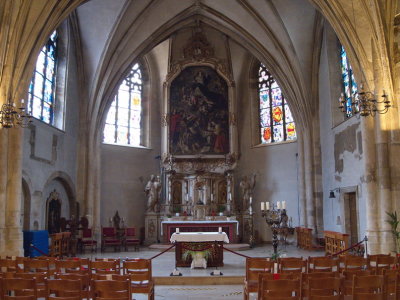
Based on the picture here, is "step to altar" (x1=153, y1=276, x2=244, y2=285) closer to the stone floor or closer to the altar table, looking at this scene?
the stone floor

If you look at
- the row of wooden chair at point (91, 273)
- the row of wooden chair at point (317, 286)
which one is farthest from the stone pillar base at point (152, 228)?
the row of wooden chair at point (317, 286)

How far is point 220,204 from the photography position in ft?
74.1

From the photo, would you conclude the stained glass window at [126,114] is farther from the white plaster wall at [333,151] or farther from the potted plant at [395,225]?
the potted plant at [395,225]

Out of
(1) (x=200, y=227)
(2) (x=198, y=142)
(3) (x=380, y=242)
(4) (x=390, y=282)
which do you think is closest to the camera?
(4) (x=390, y=282)

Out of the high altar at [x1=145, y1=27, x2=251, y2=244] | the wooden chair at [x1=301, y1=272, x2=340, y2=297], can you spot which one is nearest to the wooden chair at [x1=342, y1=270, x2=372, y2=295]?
the wooden chair at [x1=301, y1=272, x2=340, y2=297]

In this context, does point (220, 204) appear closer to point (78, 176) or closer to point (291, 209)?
point (291, 209)

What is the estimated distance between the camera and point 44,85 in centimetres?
1753

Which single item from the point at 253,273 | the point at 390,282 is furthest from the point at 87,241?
the point at 390,282

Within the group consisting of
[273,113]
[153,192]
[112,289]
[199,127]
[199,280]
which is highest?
[273,113]

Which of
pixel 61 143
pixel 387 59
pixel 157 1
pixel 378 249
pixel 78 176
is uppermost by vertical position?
pixel 157 1

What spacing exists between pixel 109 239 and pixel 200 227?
13.5ft

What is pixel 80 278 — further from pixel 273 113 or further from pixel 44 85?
pixel 273 113

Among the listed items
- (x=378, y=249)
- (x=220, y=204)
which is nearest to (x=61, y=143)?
(x=220, y=204)

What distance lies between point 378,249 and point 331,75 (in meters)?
8.15
